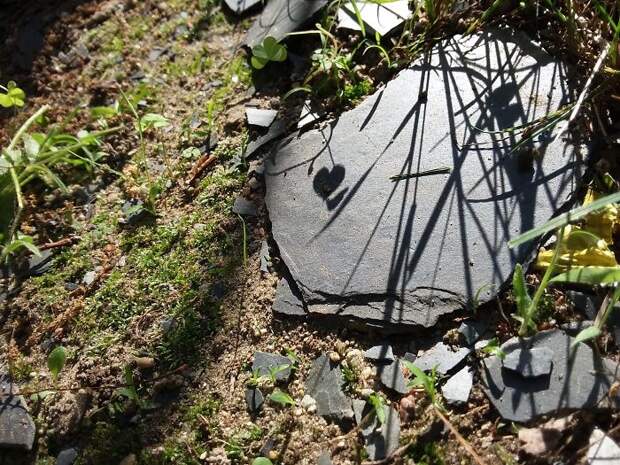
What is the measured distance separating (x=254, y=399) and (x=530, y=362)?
88 centimetres

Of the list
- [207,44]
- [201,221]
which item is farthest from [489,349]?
[207,44]

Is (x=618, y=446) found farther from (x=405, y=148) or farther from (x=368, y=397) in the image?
(x=405, y=148)

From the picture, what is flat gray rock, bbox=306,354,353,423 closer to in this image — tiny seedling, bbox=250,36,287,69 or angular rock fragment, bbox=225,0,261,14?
tiny seedling, bbox=250,36,287,69

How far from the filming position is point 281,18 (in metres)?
3.03

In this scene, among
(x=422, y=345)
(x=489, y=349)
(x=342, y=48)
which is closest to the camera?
(x=489, y=349)

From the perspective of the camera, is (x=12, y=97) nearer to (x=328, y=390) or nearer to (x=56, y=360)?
(x=56, y=360)

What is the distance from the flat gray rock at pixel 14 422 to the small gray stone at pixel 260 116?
1403 millimetres

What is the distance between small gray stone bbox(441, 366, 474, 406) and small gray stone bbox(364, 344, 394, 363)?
0.20 meters

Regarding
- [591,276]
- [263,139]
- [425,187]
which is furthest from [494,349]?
[263,139]

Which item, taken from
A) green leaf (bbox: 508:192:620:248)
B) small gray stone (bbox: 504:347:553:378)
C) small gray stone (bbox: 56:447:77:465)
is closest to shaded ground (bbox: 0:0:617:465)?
small gray stone (bbox: 56:447:77:465)

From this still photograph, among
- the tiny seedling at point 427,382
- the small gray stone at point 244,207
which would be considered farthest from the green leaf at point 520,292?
the small gray stone at point 244,207

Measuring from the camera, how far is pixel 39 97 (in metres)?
3.17

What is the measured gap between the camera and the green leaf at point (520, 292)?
1.96 metres

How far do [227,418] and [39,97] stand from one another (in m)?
1.95
